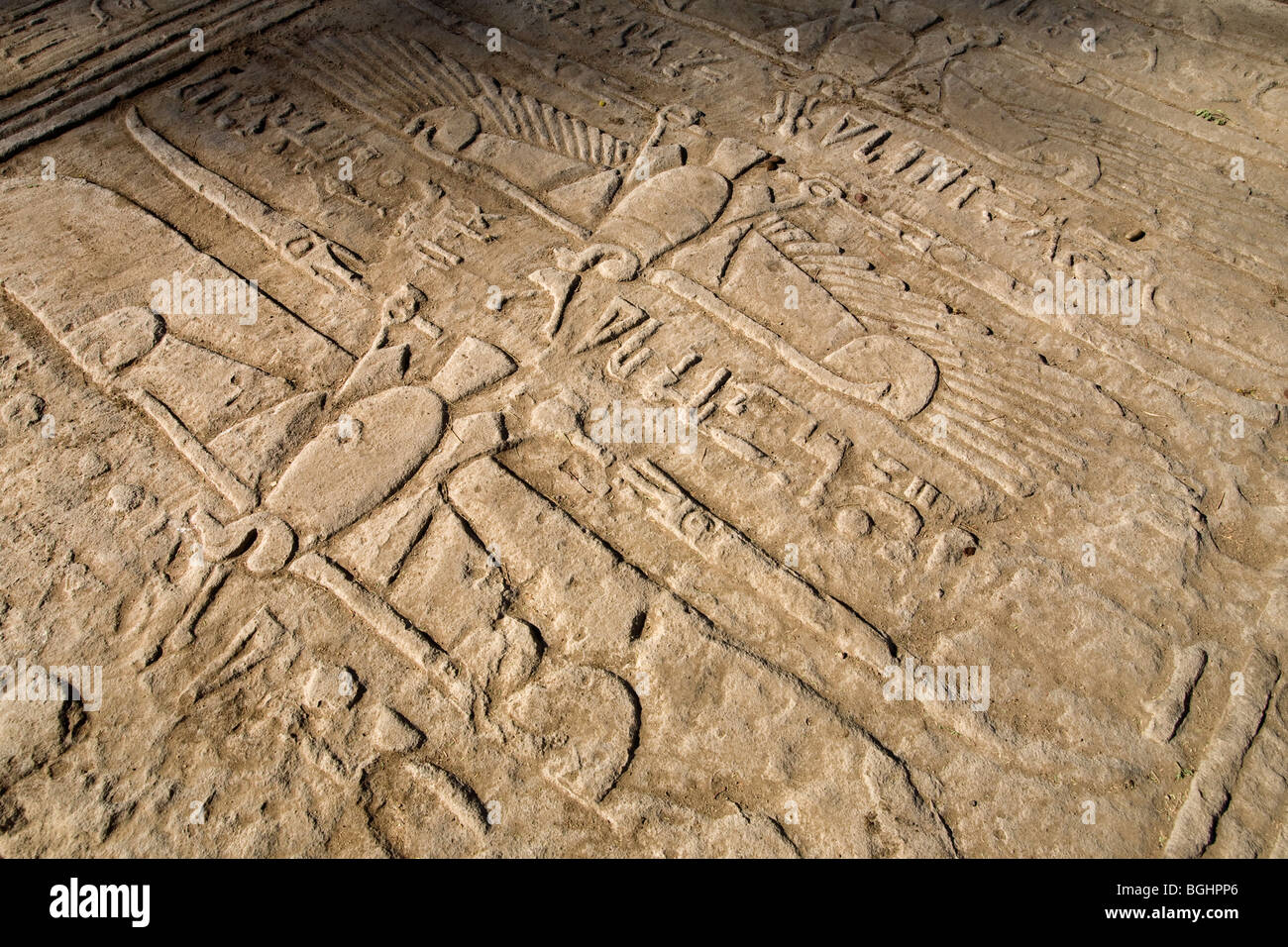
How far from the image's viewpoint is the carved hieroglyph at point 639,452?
3158mm

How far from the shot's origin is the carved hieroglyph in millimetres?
3158

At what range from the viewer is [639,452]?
412 centimetres

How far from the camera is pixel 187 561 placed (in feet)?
12.1

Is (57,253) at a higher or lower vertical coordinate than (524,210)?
lower

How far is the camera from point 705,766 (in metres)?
3.19

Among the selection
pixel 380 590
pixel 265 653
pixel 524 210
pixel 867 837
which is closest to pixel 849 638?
pixel 867 837
